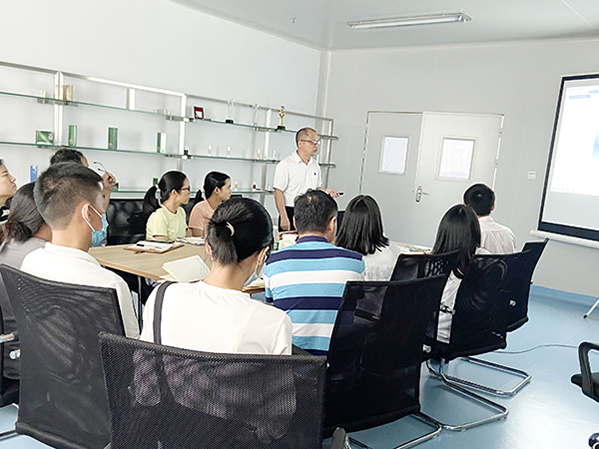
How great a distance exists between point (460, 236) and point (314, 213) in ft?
3.44

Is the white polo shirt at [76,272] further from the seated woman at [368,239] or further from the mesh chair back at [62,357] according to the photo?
the seated woman at [368,239]

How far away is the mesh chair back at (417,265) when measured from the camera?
2.48 meters

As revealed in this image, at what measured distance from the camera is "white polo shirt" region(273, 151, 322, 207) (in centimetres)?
551

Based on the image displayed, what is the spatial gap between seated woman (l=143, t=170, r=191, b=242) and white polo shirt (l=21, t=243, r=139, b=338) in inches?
78.4

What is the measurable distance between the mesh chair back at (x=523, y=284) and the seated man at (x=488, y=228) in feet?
1.74

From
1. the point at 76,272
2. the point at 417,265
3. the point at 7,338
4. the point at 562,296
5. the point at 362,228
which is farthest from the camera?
the point at 562,296

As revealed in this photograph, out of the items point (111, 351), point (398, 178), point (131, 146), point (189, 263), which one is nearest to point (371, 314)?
point (111, 351)

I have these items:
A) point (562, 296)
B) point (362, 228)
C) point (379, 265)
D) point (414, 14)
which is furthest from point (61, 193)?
point (562, 296)

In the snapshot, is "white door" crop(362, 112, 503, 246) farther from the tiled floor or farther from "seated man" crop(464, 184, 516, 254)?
"seated man" crop(464, 184, 516, 254)

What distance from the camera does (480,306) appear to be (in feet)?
9.09

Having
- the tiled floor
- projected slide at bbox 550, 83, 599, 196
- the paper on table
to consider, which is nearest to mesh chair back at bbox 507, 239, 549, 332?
the tiled floor

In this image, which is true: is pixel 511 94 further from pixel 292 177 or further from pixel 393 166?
pixel 292 177

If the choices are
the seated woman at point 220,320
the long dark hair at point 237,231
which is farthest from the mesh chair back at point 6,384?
the long dark hair at point 237,231

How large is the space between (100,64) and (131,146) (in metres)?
0.87
